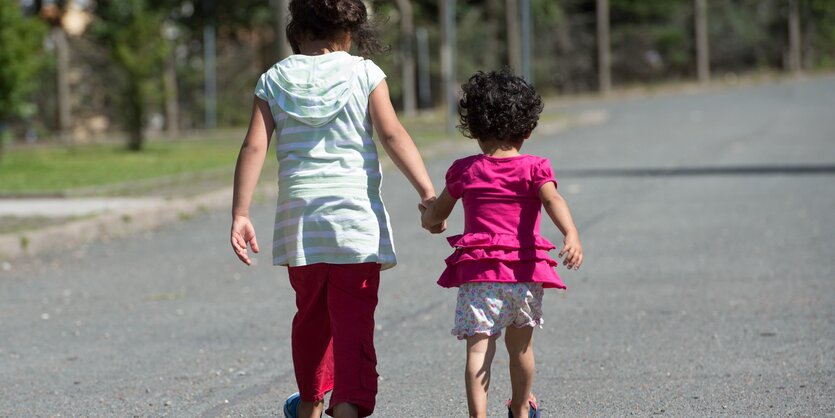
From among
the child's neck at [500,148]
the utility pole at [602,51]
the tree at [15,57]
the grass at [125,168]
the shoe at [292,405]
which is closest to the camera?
the child's neck at [500,148]

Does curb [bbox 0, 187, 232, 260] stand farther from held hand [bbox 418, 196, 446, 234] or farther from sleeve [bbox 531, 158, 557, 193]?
sleeve [bbox 531, 158, 557, 193]

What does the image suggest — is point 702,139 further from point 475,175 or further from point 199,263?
point 475,175

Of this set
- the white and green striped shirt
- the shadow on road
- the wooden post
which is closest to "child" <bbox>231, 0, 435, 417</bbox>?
the white and green striped shirt

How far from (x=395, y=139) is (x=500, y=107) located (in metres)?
0.36

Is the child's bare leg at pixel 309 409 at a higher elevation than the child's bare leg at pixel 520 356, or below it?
below

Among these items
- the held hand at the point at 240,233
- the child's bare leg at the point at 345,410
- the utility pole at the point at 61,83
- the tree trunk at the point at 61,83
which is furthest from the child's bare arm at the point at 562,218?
the tree trunk at the point at 61,83

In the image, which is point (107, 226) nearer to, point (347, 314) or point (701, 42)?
point (347, 314)

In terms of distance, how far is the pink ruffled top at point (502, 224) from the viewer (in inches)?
174

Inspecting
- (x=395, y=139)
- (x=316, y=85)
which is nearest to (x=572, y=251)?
(x=395, y=139)

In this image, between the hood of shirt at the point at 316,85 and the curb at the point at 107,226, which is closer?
the hood of shirt at the point at 316,85

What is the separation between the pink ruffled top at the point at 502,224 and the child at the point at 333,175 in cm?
16

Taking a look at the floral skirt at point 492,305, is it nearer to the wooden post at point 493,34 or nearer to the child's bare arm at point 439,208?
the child's bare arm at point 439,208

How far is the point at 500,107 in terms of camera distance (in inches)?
176

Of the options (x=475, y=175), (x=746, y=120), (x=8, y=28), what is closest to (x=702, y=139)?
(x=746, y=120)
